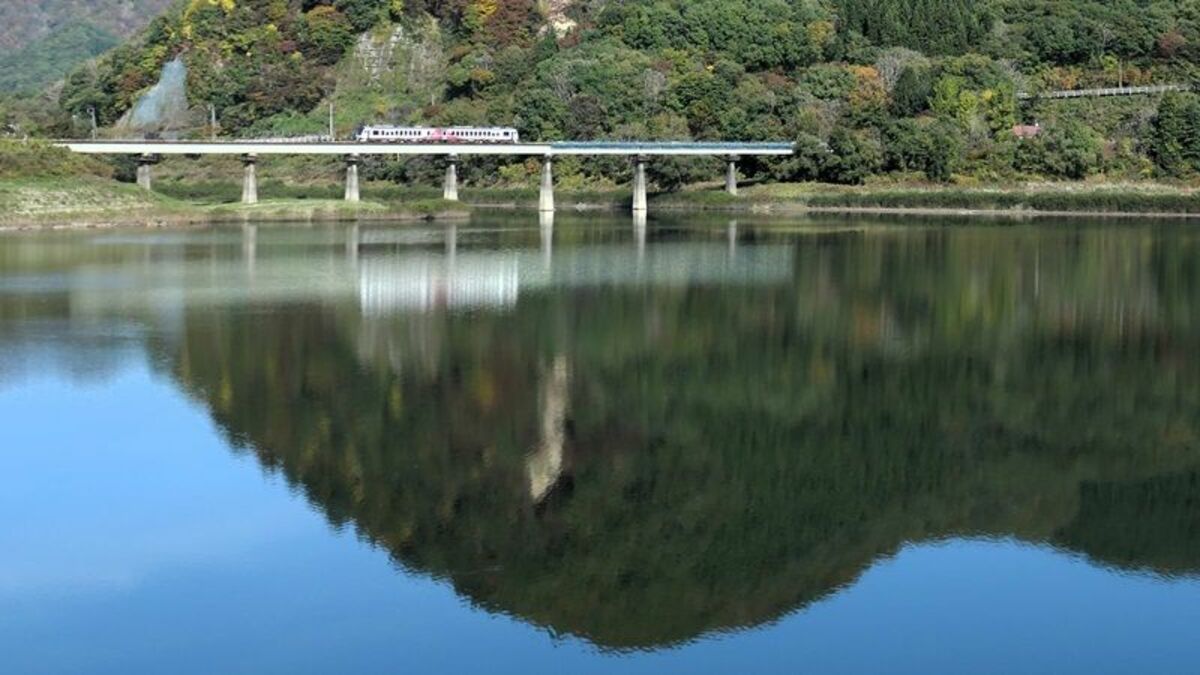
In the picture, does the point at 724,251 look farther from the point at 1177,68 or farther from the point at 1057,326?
the point at 1177,68

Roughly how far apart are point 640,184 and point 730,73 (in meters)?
18.0

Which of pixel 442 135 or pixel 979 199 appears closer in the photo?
pixel 979 199

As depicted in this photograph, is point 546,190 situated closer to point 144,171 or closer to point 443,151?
point 443,151

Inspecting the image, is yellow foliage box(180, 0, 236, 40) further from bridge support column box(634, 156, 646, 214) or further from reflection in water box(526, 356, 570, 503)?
reflection in water box(526, 356, 570, 503)

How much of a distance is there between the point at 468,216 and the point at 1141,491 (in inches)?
2402

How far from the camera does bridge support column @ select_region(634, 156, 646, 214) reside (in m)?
84.1

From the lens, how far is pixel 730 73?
98.9 metres

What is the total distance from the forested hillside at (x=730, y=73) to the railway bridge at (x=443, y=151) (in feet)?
9.33

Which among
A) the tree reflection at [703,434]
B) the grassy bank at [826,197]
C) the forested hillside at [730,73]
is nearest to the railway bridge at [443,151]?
the grassy bank at [826,197]

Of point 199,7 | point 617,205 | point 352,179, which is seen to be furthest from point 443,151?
point 199,7

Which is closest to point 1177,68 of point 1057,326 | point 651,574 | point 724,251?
point 724,251

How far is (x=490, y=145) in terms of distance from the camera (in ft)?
283

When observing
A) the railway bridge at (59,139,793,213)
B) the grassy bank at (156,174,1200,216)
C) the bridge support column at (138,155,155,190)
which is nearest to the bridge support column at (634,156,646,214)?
the railway bridge at (59,139,793,213)

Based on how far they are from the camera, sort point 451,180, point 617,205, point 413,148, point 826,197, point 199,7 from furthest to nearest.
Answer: point 199,7 < point 617,205 < point 451,180 < point 413,148 < point 826,197
